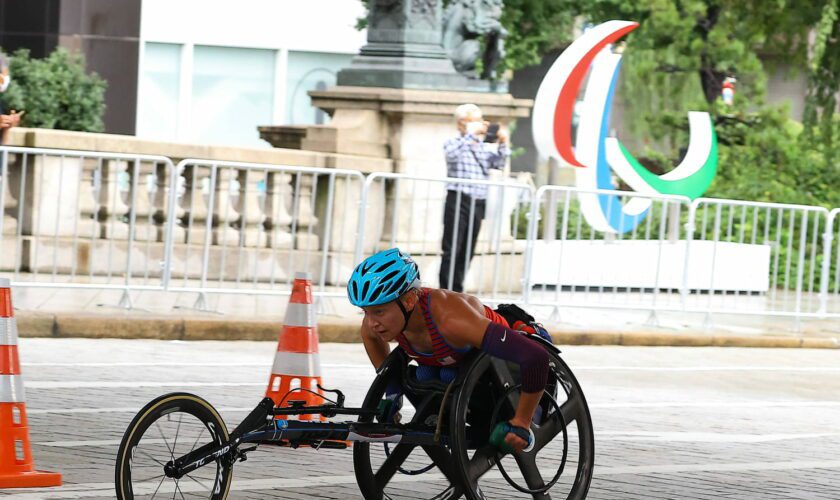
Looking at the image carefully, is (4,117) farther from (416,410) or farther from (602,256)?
(416,410)

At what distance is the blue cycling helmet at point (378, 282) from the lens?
660 centimetres

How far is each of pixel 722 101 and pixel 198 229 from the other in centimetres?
1634

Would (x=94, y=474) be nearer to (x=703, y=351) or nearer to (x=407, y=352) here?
(x=407, y=352)

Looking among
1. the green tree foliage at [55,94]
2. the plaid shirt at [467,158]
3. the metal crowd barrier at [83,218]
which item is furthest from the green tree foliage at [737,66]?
the metal crowd barrier at [83,218]

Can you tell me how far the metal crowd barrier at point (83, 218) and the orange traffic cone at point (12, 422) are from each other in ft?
25.7

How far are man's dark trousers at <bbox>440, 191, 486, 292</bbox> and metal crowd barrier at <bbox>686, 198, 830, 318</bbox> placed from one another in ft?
Answer: 7.44

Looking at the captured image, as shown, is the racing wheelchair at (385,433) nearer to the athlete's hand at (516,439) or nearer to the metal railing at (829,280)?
the athlete's hand at (516,439)

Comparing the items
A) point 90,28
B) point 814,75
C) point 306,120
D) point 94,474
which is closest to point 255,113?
point 306,120

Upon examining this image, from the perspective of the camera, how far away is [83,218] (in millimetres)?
17141

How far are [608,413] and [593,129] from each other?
10548 millimetres

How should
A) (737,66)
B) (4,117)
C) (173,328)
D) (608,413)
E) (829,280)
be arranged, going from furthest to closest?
(737,66) → (829,280) → (4,117) → (173,328) → (608,413)

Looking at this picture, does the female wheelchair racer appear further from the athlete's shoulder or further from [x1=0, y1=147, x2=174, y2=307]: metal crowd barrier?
[x1=0, y1=147, x2=174, y2=307]: metal crowd barrier

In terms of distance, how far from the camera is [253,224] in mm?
17969

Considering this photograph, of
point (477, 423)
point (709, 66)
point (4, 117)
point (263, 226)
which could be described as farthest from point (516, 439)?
point (709, 66)
